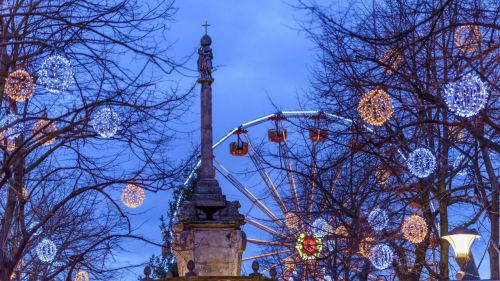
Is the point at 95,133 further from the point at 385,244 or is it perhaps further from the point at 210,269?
the point at 385,244

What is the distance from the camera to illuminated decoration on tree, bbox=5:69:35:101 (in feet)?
47.9

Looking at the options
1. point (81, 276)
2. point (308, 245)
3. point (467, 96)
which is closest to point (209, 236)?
point (81, 276)

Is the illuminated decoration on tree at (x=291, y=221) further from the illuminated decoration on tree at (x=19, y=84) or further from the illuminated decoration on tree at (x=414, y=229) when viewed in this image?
the illuminated decoration on tree at (x=19, y=84)

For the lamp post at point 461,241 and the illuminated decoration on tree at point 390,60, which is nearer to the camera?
the illuminated decoration on tree at point 390,60

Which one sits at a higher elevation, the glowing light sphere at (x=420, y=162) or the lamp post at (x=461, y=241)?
the glowing light sphere at (x=420, y=162)

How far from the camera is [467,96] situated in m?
12.7

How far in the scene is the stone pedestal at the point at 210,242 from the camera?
21.4 m

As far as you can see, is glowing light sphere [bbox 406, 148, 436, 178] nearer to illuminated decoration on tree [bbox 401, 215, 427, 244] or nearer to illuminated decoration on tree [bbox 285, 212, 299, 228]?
illuminated decoration on tree [bbox 401, 215, 427, 244]

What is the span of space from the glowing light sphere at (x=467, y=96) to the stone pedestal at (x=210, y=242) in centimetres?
925

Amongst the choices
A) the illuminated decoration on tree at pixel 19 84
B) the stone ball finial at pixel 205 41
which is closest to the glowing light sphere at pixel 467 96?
the illuminated decoration on tree at pixel 19 84

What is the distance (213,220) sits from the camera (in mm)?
21469

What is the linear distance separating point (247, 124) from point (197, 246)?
1527cm

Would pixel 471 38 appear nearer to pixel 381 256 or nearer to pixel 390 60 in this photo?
pixel 390 60

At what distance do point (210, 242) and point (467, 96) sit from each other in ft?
32.2
